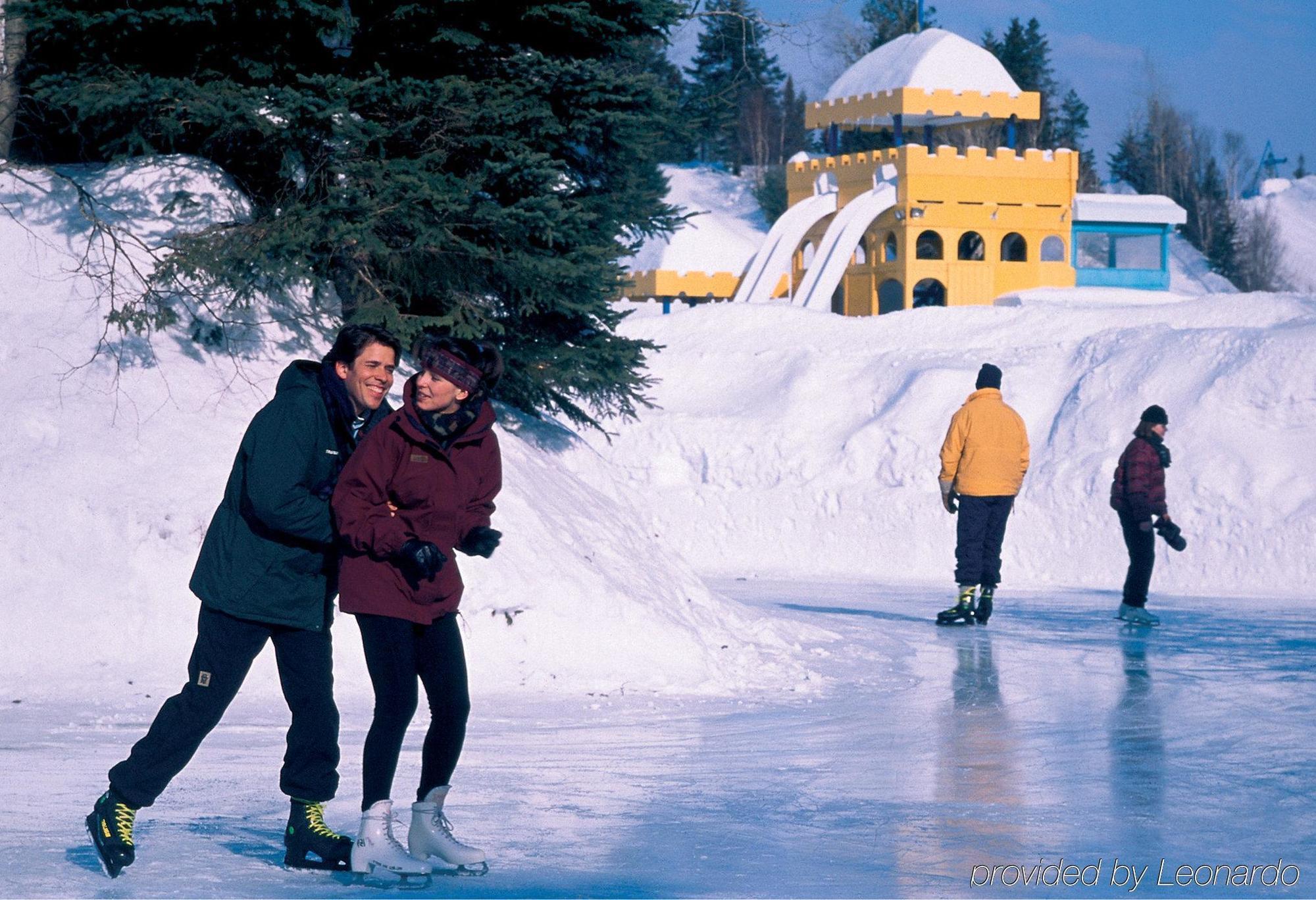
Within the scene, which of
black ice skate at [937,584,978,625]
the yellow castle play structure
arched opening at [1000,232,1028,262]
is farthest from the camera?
arched opening at [1000,232,1028,262]

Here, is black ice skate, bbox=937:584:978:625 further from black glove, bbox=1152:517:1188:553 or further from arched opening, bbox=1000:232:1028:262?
arched opening, bbox=1000:232:1028:262

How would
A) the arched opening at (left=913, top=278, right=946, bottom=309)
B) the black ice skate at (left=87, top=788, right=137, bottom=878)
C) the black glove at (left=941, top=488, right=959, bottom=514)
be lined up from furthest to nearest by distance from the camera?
the arched opening at (left=913, top=278, right=946, bottom=309), the black glove at (left=941, top=488, right=959, bottom=514), the black ice skate at (left=87, top=788, right=137, bottom=878)

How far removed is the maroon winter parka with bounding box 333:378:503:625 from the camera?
5.16 m

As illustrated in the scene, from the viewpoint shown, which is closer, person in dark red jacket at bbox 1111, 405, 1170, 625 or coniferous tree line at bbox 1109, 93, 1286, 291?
person in dark red jacket at bbox 1111, 405, 1170, 625

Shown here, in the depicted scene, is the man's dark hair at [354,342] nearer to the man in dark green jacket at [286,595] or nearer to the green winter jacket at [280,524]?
the man in dark green jacket at [286,595]

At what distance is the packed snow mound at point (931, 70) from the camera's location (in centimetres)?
3997

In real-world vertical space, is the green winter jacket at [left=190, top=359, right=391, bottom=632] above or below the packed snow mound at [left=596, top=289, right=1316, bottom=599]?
above

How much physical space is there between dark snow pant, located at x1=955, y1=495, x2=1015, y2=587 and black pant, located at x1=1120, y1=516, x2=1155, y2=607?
115cm

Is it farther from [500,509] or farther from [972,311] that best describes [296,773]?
[972,311]

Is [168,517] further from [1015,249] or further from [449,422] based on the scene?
[1015,249]

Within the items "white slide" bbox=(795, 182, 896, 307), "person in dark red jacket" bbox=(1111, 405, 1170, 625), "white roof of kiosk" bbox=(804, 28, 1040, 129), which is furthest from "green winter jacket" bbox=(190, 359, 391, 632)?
"white roof of kiosk" bbox=(804, 28, 1040, 129)

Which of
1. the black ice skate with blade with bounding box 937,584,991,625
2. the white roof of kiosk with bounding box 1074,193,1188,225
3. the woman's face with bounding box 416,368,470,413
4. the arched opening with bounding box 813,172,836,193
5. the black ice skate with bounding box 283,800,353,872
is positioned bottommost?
the black ice skate with blade with bounding box 937,584,991,625

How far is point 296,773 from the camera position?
5.41 meters

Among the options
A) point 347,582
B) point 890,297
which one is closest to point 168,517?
point 347,582
